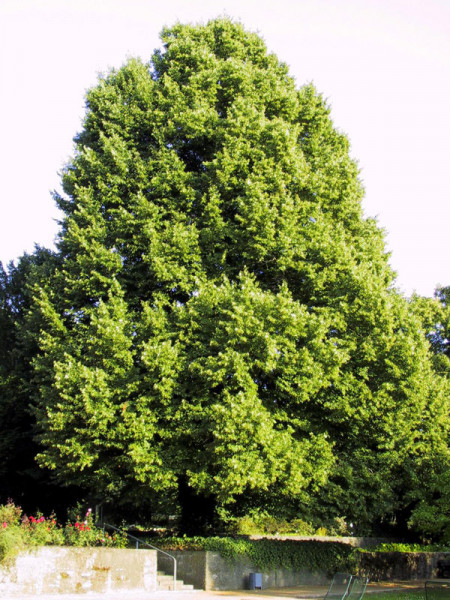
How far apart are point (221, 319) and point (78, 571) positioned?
323 inches

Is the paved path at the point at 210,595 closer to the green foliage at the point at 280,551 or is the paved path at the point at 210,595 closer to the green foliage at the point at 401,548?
the green foliage at the point at 280,551

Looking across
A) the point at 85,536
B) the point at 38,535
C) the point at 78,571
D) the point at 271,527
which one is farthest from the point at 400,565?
the point at 38,535

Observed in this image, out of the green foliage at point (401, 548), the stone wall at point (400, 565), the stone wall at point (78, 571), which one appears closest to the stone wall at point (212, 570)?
the stone wall at point (78, 571)

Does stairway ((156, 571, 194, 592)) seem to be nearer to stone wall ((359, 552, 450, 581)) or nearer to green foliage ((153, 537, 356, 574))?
green foliage ((153, 537, 356, 574))

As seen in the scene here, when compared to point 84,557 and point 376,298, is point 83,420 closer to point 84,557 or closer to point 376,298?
point 84,557

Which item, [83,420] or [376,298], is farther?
[376,298]

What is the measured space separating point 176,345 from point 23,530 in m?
6.78

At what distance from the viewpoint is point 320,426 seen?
19422 millimetres

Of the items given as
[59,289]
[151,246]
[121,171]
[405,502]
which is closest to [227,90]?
[121,171]

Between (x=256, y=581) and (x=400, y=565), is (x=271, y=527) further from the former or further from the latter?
(x=256, y=581)

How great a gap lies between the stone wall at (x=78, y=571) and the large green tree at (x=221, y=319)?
8.20ft

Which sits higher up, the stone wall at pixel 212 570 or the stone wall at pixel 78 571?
the stone wall at pixel 78 571

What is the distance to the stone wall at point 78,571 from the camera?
14.1 meters

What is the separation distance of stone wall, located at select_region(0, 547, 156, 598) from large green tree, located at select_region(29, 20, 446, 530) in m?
2.50
